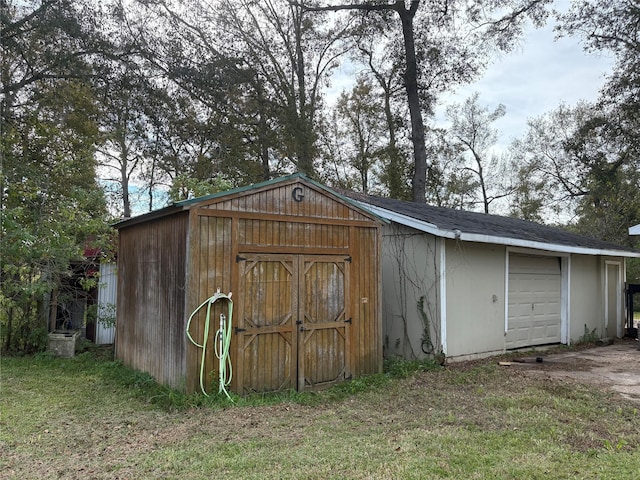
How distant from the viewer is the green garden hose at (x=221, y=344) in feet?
17.2

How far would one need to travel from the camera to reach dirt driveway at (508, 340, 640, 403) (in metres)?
6.32

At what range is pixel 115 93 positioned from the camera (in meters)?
12.3

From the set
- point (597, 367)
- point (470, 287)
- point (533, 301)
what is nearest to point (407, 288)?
point (470, 287)

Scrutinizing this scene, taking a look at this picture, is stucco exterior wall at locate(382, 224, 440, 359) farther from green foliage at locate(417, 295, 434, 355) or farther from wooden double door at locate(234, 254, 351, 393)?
wooden double door at locate(234, 254, 351, 393)

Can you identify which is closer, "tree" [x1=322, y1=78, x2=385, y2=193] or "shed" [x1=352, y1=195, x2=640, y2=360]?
"shed" [x1=352, y1=195, x2=640, y2=360]

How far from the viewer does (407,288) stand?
7.89 meters

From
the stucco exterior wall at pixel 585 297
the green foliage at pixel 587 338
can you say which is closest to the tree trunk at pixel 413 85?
the stucco exterior wall at pixel 585 297

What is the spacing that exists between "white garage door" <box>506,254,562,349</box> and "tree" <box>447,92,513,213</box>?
60.1ft

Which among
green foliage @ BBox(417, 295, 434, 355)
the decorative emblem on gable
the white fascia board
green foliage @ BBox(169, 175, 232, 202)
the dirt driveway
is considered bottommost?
the dirt driveway

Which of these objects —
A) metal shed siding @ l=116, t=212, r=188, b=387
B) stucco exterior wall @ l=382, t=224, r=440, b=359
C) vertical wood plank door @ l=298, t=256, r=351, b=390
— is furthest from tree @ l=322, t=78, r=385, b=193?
vertical wood plank door @ l=298, t=256, r=351, b=390

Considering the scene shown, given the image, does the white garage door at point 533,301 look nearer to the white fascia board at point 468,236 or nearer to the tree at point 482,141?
the white fascia board at point 468,236

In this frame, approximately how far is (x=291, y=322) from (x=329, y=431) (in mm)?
1746

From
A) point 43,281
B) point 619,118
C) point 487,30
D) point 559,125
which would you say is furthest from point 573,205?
point 43,281

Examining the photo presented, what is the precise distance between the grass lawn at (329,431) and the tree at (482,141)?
884 inches
